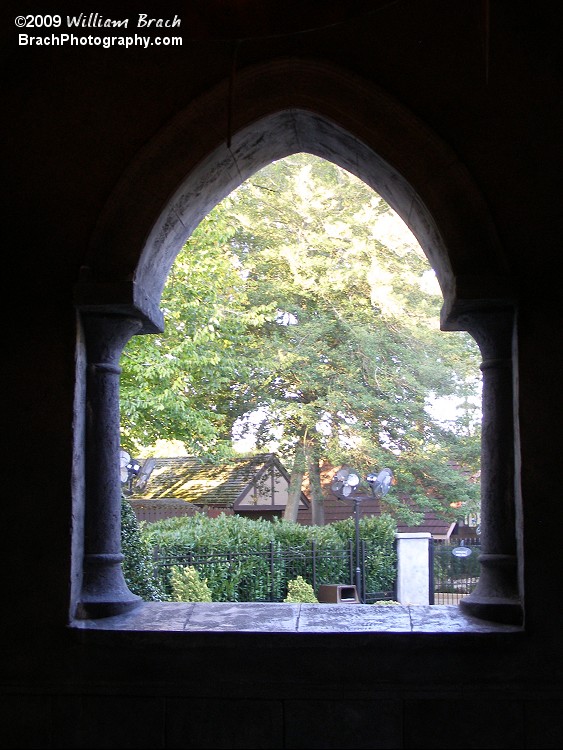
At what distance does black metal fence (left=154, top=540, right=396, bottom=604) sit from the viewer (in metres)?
7.72

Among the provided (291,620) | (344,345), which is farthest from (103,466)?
(344,345)

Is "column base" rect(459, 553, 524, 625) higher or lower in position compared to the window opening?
lower

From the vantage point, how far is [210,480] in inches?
510

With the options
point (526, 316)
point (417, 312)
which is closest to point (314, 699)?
point (526, 316)

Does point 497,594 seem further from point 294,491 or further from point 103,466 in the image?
point 294,491

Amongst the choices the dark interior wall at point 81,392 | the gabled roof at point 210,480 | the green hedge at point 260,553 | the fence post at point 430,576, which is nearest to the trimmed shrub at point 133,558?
the green hedge at point 260,553

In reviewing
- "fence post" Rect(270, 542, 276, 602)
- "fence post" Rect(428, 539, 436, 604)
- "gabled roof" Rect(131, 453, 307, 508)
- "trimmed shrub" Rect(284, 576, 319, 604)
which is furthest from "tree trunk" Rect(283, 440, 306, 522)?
"trimmed shrub" Rect(284, 576, 319, 604)

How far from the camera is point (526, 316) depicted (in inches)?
91.4

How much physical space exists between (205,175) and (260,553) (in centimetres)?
586

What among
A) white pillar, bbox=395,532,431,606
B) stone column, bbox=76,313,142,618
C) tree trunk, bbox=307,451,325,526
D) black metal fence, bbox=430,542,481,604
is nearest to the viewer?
stone column, bbox=76,313,142,618

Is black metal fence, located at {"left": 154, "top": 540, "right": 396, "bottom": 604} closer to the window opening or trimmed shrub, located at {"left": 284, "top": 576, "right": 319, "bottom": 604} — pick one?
trimmed shrub, located at {"left": 284, "top": 576, "right": 319, "bottom": 604}

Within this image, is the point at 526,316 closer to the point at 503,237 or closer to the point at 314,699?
the point at 503,237

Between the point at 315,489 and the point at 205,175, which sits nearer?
the point at 205,175

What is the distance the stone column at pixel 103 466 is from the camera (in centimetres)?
245
